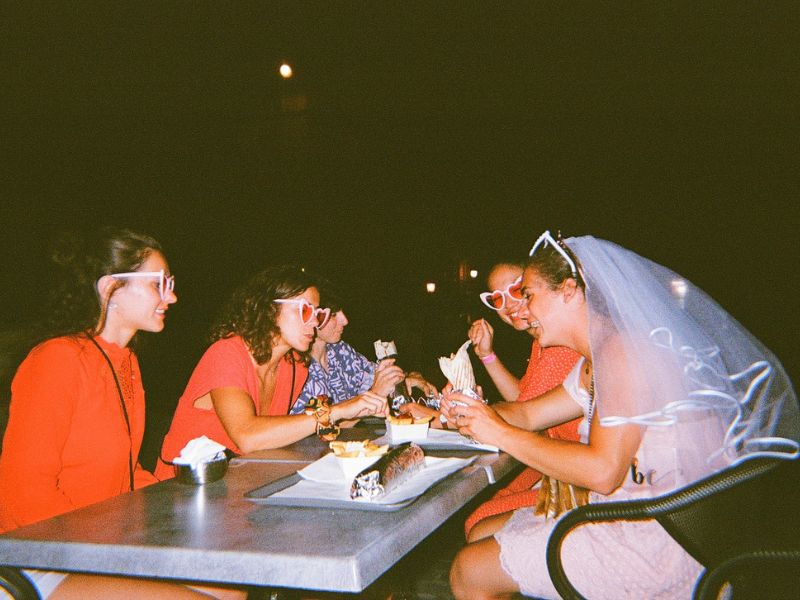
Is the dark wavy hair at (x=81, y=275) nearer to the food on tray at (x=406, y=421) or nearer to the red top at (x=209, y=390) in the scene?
the red top at (x=209, y=390)

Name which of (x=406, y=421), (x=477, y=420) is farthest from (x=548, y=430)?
(x=477, y=420)

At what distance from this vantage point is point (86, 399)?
2.33 m

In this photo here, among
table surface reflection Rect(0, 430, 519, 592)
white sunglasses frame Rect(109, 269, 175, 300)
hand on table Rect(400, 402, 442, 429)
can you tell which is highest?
white sunglasses frame Rect(109, 269, 175, 300)

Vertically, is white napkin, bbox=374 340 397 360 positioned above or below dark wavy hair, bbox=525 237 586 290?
below

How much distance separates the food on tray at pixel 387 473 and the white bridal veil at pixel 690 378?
747mm

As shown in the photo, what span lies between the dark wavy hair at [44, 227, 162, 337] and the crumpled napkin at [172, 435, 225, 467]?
2.73ft

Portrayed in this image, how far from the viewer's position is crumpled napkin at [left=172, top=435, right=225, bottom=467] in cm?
213

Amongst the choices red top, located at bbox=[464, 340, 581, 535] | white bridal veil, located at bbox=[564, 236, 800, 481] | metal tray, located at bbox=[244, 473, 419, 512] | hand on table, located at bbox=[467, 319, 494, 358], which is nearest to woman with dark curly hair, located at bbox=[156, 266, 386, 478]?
metal tray, located at bbox=[244, 473, 419, 512]

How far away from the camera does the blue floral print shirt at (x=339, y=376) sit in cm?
500

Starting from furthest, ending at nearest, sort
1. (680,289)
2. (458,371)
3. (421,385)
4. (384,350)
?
(421,385) → (384,350) → (458,371) → (680,289)

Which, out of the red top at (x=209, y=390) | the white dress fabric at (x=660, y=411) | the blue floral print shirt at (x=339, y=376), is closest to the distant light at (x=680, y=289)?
the white dress fabric at (x=660, y=411)

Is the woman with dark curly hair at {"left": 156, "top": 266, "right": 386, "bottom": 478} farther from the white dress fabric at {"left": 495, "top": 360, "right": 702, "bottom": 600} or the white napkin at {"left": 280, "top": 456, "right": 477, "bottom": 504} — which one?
the white dress fabric at {"left": 495, "top": 360, "right": 702, "bottom": 600}

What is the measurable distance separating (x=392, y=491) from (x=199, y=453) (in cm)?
85

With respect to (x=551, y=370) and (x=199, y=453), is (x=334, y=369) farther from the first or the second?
(x=199, y=453)
